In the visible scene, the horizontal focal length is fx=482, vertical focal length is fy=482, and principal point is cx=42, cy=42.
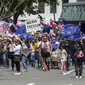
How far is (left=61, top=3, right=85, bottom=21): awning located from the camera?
136 feet

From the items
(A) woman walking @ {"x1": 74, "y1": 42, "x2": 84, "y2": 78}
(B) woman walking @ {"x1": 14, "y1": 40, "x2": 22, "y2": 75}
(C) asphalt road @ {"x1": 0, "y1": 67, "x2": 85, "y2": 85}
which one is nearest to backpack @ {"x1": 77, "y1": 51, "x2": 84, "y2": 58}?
(A) woman walking @ {"x1": 74, "y1": 42, "x2": 84, "y2": 78}

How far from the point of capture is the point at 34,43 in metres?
25.1

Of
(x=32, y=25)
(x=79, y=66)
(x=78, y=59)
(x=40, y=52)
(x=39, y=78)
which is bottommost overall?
(x=39, y=78)

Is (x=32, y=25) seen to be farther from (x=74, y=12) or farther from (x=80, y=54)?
(x=74, y=12)

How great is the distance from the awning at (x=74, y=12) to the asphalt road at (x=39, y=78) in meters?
19.9

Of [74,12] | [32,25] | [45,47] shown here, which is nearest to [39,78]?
[45,47]

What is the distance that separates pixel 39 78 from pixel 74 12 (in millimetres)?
23793

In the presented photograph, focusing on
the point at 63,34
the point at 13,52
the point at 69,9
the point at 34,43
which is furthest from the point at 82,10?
the point at 13,52

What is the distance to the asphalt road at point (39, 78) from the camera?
1731cm

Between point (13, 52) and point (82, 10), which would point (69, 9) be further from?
point (13, 52)

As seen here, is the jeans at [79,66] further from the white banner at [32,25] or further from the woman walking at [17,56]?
the white banner at [32,25]

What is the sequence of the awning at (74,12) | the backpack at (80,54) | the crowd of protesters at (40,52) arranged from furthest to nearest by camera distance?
the awning at (74,12) → the crowd of protesters at (40,52) → the backpack at (80,54)

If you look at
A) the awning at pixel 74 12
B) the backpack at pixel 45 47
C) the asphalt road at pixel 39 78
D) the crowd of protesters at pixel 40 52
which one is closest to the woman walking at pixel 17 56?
the crowd of protesters at pixel 40 52

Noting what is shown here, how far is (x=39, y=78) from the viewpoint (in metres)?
18.9
